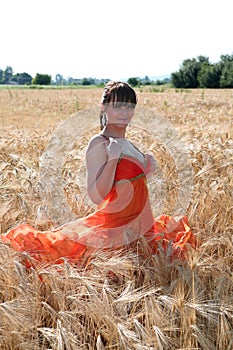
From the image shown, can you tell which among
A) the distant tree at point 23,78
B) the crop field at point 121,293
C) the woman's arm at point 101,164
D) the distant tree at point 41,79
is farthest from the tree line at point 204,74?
the woman's arm at point 101,164

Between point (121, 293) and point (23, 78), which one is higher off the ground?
point (23, 78)

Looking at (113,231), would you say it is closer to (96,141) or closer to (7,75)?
(96,141)

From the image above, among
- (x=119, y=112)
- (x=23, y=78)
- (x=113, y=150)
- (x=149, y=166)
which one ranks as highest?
(x=23, y=78)

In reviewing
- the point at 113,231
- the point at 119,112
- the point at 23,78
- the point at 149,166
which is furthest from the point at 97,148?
the point at 23,78

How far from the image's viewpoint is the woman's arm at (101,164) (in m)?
2.41

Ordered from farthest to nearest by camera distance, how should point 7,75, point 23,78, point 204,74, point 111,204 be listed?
point 7,75
point 23,78
point 204,74
point 111,204

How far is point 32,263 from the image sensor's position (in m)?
2.09

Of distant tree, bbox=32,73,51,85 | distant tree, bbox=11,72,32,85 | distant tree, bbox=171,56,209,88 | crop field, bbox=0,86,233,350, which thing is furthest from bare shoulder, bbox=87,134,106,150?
distant tree, bbox=11,72,32,85

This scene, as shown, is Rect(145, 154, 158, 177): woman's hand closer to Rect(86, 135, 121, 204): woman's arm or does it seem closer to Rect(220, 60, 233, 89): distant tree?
Rect(86, 135, 121, 204): woman's arm

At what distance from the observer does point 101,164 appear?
7.95ft

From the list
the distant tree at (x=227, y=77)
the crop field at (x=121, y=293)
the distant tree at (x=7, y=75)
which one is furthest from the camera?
the distant tree at (x=7, y=75)

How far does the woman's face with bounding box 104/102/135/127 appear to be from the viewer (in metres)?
2.43

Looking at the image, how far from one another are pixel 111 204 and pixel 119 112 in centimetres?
51

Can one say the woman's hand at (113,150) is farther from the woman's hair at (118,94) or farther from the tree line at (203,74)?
the tree line at (203,74)
